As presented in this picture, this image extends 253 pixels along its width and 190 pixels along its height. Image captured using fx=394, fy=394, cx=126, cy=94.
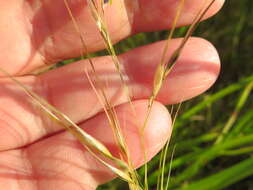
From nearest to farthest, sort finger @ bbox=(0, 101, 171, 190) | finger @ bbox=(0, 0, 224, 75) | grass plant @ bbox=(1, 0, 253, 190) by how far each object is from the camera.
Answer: grass plant @ bbox=(1, 0, 253, 190)
finger @ bbox=(0, 101, 171, 190)
finger @ bbox=(0, 0, 224, 75)

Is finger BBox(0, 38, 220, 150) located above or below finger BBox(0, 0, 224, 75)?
below

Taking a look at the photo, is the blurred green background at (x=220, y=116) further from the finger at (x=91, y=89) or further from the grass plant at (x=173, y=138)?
the finger at (x=91, y=89)

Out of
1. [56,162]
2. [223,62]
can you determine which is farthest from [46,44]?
[223,62]

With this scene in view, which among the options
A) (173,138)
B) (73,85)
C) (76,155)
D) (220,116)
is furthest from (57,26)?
(220,116)

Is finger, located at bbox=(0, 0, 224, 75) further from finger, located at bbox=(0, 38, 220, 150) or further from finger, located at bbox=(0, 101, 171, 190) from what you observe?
finger, located at bbox=(0, 101, 171, 190)

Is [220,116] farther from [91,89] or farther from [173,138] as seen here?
[91,89]

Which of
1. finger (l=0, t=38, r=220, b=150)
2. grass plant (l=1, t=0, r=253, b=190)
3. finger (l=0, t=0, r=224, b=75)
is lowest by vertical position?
grass plant (l=1, t=0, r=253, b=190)

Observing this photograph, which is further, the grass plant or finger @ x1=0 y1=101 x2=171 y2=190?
finger @ x1=0 y1=101 x2=171 y2=190

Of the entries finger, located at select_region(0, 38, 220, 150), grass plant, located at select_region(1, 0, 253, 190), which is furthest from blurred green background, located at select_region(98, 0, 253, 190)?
finger, located at select_region(0, 38, 220, 150)
